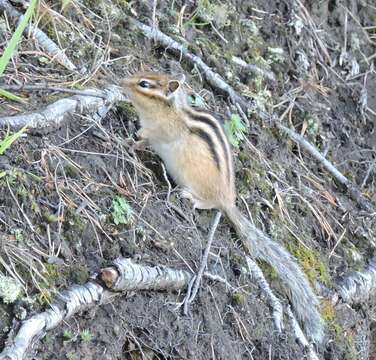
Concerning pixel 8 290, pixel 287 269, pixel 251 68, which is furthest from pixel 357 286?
pixel 8 290

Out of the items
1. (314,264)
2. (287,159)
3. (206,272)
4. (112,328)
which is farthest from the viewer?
(287,159)

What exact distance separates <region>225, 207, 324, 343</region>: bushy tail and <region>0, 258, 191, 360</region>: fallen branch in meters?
0.62

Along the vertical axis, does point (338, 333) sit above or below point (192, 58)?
below

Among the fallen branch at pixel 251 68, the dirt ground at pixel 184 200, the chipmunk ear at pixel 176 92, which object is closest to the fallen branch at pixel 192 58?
the dirt ground at pixel 184 200

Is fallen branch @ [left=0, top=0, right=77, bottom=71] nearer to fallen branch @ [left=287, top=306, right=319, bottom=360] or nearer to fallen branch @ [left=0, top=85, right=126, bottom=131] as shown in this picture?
fallen branch @ [left=0, top=85, right=126, bottom=131]

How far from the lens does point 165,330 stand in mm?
3510

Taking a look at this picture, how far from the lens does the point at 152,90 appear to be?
4340 mm

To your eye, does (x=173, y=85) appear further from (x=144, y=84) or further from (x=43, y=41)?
(x=43, y=41)

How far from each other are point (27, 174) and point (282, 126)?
2.23 m

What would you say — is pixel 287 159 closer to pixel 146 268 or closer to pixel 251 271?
pixel 251 271

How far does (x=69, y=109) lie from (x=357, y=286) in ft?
6.14

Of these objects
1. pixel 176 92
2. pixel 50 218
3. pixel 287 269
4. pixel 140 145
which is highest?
pixel 50 218

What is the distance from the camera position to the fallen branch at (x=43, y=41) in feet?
14.1

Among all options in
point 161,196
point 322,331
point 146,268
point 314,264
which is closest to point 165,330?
point 146,268
